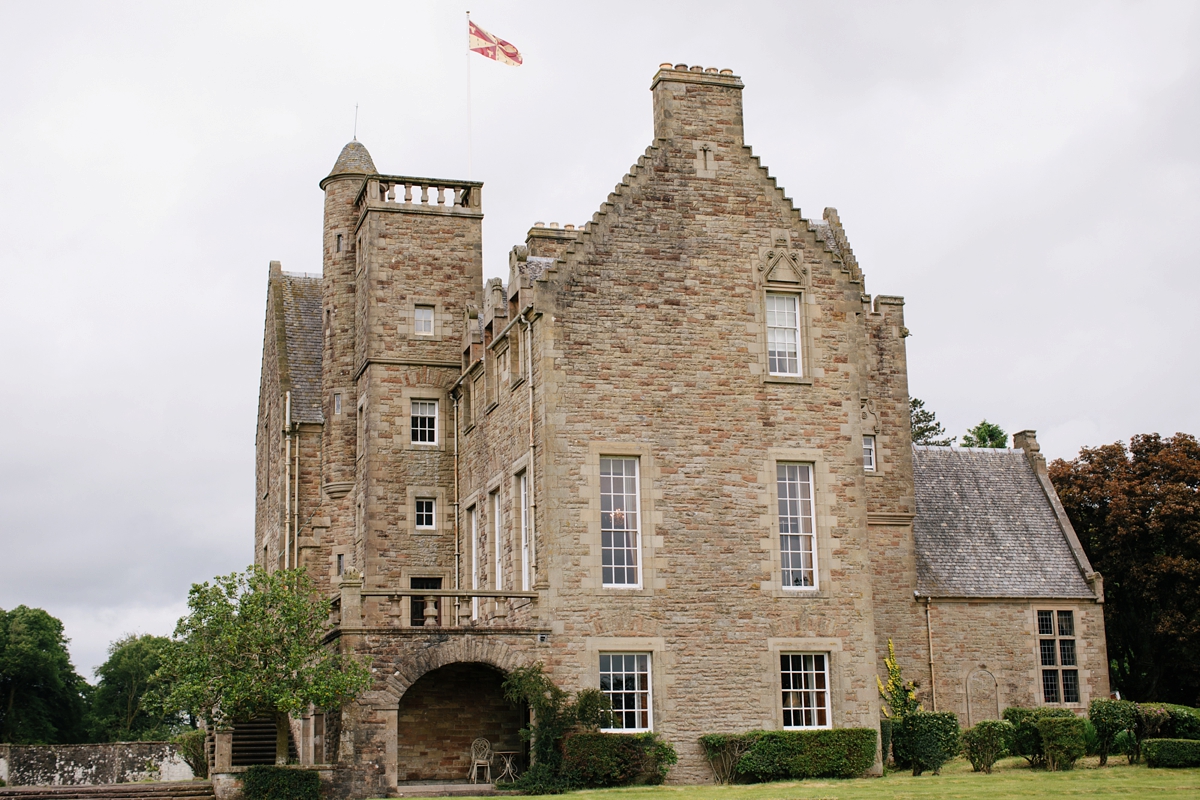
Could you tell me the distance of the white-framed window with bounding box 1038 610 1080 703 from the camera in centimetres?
3666

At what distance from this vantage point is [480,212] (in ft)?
121

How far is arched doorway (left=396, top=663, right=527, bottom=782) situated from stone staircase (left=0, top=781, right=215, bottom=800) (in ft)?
13.3

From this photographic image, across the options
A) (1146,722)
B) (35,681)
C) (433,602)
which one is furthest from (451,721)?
(35,681)

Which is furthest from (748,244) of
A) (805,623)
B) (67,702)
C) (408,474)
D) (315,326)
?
(67,702)

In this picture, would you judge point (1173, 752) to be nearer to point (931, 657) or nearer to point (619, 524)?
point (931, 657)

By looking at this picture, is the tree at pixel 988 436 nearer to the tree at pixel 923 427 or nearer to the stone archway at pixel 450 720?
the tree at pixel 923 427

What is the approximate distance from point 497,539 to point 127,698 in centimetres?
6317

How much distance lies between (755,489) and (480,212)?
12.5m

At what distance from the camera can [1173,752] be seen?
2578 centimetres

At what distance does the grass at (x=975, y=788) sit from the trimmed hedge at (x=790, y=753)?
2.15 ft

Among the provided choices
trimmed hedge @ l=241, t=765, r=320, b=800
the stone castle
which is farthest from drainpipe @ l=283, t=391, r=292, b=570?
trimmed hedge @ l=241, t=765, r=320, b=800

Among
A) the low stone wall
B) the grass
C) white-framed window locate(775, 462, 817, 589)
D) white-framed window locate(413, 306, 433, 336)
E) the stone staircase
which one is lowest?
the low stone wall

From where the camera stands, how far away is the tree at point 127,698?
8250 cm

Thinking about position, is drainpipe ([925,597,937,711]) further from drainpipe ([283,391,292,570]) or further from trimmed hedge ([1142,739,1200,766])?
drainpipe ([283,391,292,570])
